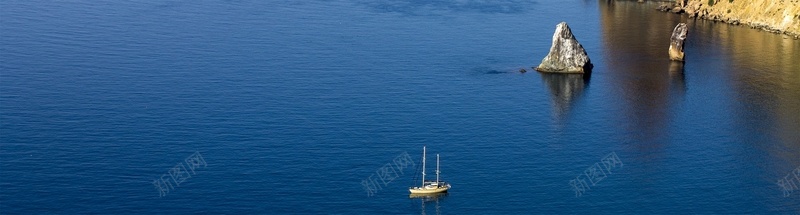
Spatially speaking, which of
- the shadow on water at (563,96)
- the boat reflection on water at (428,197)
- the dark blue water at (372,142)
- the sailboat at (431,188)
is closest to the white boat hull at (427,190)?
the sailboat at (431,188)

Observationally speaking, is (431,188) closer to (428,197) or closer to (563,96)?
(428,197)

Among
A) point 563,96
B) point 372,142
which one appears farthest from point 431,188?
point 563,96

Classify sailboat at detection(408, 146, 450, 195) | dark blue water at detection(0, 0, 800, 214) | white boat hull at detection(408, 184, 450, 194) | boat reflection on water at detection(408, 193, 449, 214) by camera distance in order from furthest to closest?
sailboat at detection(408, 146, 450, 195) → white boat hull at detection(408, 184, 450, 194) → dark blue water at detection(0, 0, 800, 214) → boat reflection on water at detection(408, 193, 449, 214)

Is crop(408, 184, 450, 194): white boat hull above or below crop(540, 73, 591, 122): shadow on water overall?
below

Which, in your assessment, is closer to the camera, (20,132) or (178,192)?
(178,192)

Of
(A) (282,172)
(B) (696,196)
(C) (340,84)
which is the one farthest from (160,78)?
(B) (696,196)

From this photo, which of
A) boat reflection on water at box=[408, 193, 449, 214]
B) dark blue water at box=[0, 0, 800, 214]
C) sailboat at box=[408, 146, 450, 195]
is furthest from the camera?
sailboat at box=[408, 146, 450, 195]

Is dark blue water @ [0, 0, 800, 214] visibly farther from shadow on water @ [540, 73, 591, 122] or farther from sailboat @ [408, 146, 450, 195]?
sailboat @ [408, 146, 450, 195]

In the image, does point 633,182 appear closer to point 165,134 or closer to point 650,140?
point 650,140

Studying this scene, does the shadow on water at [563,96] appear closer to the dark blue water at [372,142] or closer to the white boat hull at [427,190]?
the dark blue water at [372,142]

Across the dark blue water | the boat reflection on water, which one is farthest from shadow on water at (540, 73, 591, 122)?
the boat reflection on water

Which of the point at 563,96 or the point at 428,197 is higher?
the point at 563,96
